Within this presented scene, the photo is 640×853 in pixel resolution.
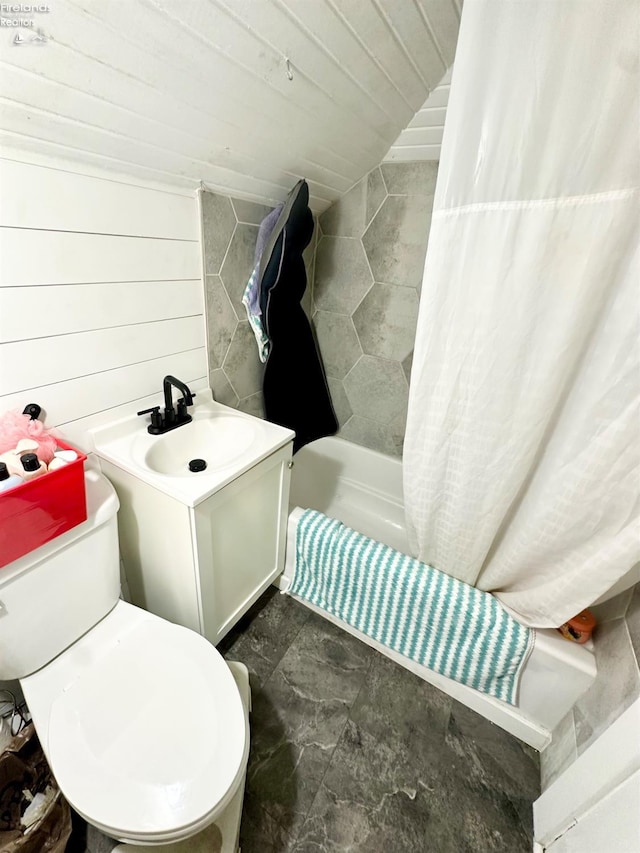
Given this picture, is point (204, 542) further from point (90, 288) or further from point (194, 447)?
point (90, 288)

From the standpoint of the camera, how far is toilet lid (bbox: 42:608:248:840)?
0.67 m

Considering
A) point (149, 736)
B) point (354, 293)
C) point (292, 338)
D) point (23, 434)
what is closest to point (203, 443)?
point (23, 434)

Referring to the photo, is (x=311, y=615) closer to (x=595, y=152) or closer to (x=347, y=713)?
(x=347, y=713)

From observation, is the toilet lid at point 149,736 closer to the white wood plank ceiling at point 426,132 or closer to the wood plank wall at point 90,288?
the wood plank wall at point 90,288

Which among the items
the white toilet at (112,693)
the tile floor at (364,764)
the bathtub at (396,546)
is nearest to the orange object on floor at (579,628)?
the bathtub at (396,546)

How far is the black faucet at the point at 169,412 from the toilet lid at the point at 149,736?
24.3 inches

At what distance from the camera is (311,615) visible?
5.03 feet

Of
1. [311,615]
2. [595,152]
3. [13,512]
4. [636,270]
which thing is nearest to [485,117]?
[595,152]

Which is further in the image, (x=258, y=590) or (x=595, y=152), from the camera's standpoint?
(x=258, y=590)

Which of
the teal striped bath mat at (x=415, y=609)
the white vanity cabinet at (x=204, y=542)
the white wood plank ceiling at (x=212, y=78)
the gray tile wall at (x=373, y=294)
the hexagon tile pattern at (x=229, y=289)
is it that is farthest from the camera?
the gray tile wall at (x=373, y=294)

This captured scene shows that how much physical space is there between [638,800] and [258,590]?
44.0 inches

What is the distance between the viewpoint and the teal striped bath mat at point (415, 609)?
1.13 meters

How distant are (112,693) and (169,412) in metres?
0.77

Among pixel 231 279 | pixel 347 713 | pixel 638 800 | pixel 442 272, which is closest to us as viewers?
pixel 638 800
